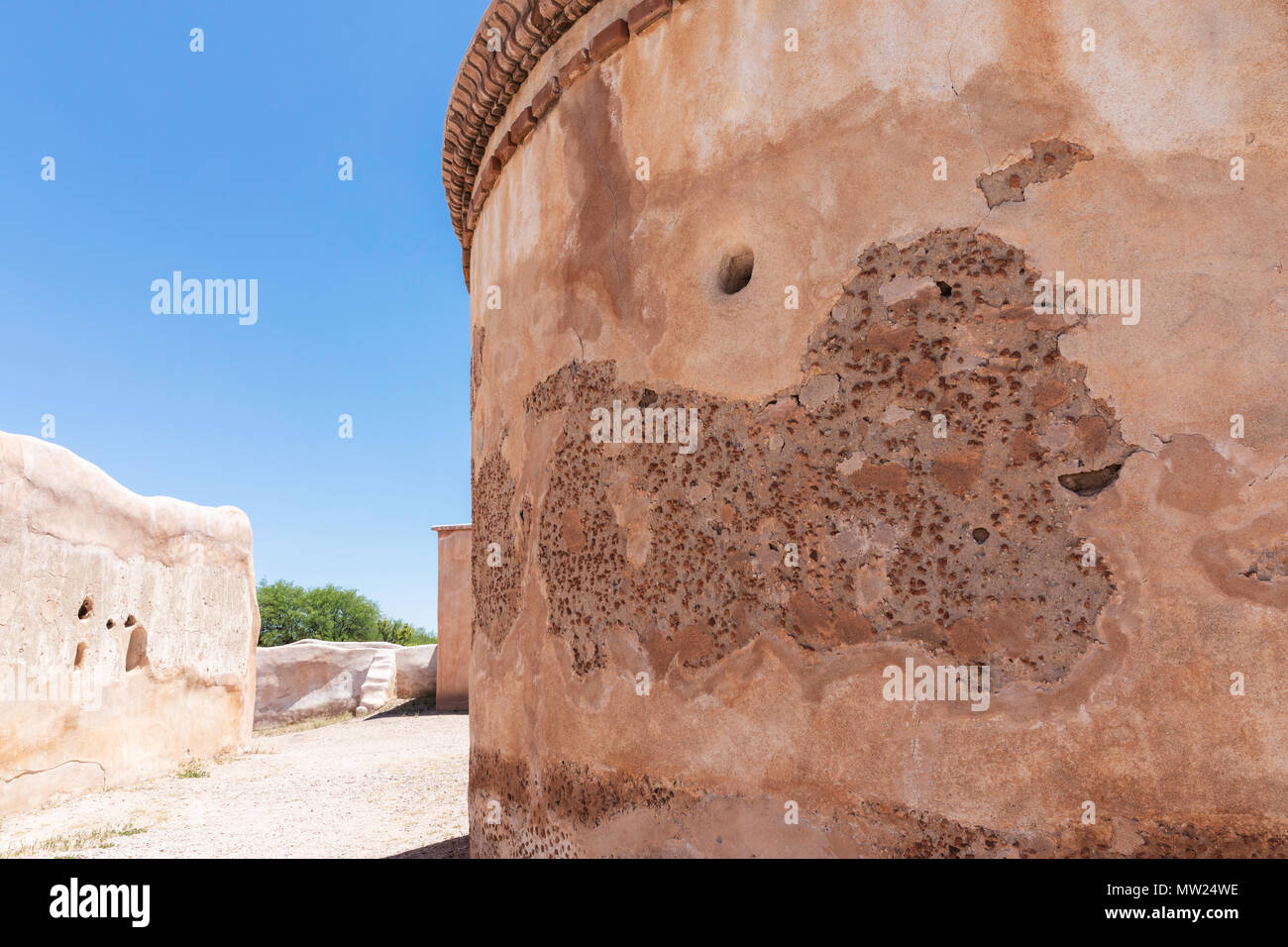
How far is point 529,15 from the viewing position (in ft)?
9.34

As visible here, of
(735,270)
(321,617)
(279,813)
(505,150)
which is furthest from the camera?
(321,617)

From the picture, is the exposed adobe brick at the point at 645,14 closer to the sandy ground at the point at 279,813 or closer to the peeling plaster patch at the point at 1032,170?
the peeling plaster patch at the point at 1032,170

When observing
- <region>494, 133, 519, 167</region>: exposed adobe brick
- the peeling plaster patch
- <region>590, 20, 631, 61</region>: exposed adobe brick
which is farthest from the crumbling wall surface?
the peeling plaster patch

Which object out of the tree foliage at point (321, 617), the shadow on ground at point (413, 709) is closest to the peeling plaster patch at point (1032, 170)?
the shadow on ground at point (413, 709)

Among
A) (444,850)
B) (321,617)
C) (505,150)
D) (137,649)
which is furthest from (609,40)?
(321,617)

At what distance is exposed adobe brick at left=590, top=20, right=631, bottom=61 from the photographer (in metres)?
2.54

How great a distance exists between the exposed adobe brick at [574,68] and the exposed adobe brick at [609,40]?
0.13 ft

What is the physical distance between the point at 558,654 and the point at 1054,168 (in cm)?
181

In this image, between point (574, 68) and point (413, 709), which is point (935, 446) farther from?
point (413, 709)

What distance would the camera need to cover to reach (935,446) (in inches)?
73.4

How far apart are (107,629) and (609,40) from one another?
240 inches

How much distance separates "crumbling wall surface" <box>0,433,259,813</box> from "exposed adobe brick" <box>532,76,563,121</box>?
466cm
